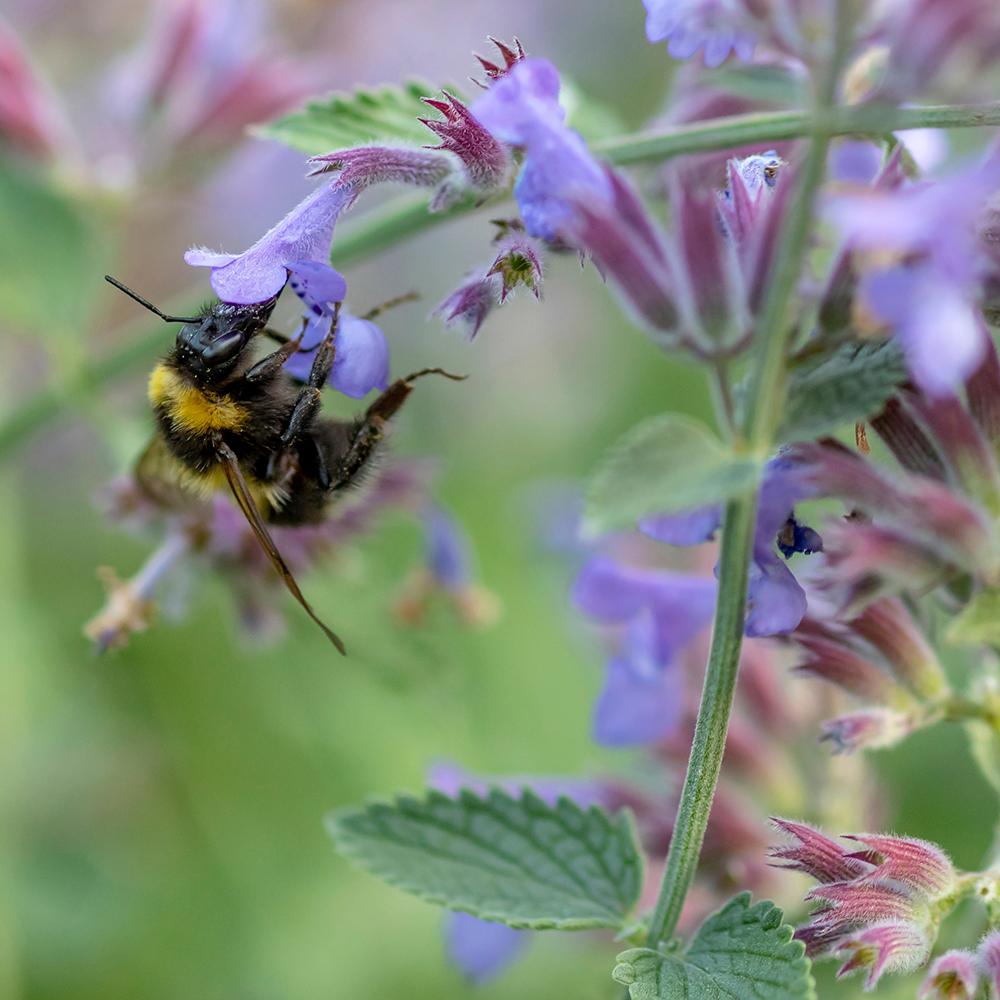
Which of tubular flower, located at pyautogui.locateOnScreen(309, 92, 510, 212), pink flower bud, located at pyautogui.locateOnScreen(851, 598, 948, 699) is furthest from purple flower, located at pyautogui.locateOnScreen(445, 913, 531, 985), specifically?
tubular flower, located at pyautogui.locateOnScreen(309, 92, 510, 212)

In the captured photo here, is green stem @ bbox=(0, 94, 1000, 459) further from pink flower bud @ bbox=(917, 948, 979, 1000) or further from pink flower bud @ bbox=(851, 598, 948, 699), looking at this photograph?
pink flower bud @ bbox=(917, 948, 979, 1000)

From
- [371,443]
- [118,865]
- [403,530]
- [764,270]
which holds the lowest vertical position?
[118,865]

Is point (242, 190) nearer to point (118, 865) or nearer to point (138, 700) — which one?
point (138, 700)

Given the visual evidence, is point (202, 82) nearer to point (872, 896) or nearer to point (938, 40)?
point (938, 40)

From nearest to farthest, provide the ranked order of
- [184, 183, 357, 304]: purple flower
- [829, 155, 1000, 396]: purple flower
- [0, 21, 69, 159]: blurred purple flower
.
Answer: [829, 155, 1000, 396]: purple flower < [184, 183, 357, 304]: purple flower < [0, 21, 69, 159]: blurred purple flower

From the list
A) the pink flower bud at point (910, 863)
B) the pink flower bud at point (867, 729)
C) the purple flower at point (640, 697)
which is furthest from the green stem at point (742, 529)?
the purple flower at point (640, 697)

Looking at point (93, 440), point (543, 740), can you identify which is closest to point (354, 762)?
point (543, 740)

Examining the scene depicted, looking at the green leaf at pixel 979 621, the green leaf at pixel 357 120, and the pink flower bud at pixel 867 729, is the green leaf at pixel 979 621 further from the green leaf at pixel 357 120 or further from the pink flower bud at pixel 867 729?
the green leaf at pixel 357 120
